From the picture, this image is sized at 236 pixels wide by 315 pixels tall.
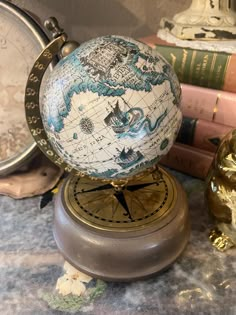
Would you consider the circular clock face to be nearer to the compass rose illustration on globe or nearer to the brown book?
the compass rose illustration on globe

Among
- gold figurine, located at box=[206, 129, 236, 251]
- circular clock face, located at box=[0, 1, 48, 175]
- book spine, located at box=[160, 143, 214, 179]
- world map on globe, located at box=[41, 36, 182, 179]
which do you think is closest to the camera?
world map on globe, located at box=[41, 36, 182, 179]

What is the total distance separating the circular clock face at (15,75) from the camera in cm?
79

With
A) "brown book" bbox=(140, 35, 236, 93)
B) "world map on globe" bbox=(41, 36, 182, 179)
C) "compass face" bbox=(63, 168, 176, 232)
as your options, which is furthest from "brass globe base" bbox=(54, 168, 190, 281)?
"brown book" bbox=(140, 35, 236, 93)

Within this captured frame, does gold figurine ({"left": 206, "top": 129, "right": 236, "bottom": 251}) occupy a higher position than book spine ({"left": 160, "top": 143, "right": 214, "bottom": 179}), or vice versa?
gold figurine ({"left": 206, "top": 129, "right": 236, "bottom": 251})

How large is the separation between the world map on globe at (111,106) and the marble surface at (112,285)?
209mm

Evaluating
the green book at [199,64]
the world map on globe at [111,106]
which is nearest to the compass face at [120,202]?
the world map on globe at [111,106]

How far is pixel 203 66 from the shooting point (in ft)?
2.67

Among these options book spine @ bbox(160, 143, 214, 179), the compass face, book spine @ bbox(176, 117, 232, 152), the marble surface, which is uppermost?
book spine @ bbox(176, 117, 232, 152)

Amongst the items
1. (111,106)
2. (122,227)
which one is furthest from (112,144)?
(122,227)

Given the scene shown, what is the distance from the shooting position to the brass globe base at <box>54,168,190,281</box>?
2.15 ft

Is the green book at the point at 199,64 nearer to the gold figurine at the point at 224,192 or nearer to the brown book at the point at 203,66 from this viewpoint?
the brown book at the point at 203,66

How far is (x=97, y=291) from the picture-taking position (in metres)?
0.67

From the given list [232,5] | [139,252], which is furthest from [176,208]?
[232,5]

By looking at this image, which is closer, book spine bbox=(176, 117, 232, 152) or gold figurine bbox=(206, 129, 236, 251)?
gold figurine bbox=(206, 129, 236, 251)
